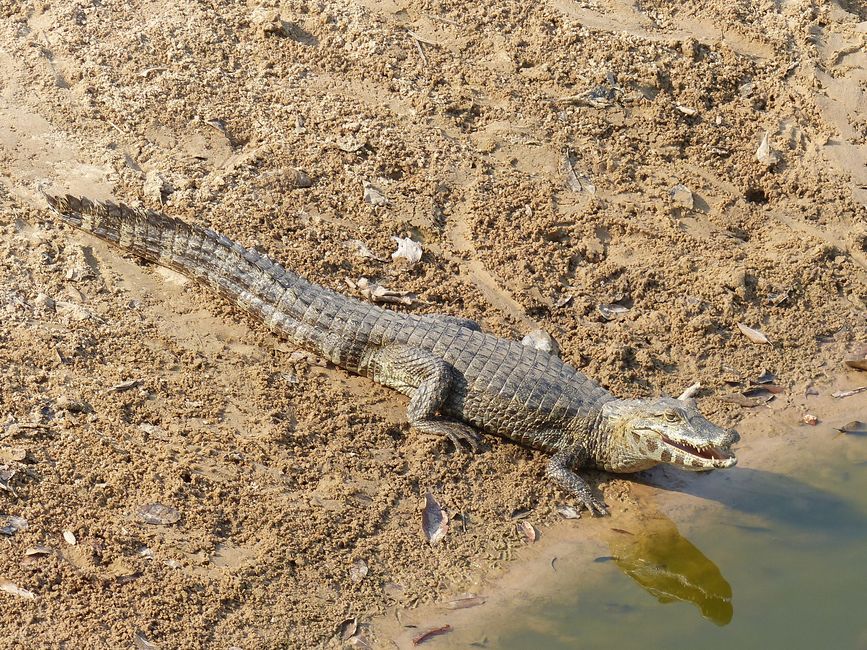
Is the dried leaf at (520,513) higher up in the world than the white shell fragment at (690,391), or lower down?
lower down

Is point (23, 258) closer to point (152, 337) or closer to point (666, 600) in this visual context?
point (152, 337)

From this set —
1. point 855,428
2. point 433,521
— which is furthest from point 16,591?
point 855,428

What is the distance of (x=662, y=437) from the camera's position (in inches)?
254

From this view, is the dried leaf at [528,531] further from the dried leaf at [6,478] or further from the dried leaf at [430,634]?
the dried leaf at [6,478]

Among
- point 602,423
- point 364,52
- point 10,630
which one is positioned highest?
point 364,52

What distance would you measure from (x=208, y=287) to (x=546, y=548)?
2978 millimetres

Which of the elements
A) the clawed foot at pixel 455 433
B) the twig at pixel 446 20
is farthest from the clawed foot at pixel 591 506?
the twig at pixel 446 20

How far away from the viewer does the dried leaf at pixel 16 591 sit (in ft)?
16.7

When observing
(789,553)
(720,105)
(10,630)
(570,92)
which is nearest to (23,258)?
(10,630)

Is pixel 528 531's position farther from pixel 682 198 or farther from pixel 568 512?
pixel 682 198

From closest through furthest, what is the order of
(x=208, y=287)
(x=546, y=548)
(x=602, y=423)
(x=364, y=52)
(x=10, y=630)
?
(x=10, y=630) → (x=546, y=548) → (x=602, y=423) → (x=208, y=287) → (x=364, y=52)

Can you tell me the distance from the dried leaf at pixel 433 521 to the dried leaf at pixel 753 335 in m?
2.93

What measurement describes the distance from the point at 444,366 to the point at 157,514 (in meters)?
2.08

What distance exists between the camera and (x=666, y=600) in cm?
596
